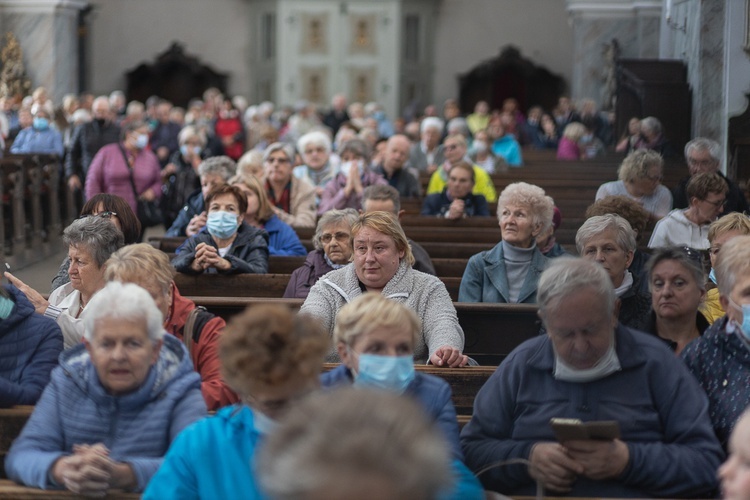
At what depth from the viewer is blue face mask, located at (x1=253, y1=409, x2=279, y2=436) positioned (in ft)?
9.39

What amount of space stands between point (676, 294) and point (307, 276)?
7.20ft

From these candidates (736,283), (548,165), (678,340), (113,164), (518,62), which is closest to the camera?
(736,283)

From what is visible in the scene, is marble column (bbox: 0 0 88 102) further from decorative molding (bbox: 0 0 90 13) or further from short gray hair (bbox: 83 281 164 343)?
short gray hair (bbox: 83 281 164 343)

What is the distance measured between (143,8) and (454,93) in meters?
6.83

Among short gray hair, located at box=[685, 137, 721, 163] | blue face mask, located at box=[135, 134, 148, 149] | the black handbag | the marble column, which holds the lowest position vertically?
the black handbag

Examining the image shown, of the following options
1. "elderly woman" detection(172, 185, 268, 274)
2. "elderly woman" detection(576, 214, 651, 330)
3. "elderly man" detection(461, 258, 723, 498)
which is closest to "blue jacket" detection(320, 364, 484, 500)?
"elderly man" detection(461, 258, 723, 498)

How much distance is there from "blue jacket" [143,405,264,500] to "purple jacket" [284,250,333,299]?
2834 millimetres

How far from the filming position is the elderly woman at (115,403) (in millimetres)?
3309

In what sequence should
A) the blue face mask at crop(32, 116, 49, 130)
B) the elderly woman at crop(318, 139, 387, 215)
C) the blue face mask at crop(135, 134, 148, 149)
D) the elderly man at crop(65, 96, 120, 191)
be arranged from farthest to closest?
the blue face mask at crop(32, 116, 49, 130) < the elderly man at crop(65, 96, 120, 191) < the blue face mask at crop(135, 134, 148, 149) < the elderly woman at crop(318, 139, 387, 215)

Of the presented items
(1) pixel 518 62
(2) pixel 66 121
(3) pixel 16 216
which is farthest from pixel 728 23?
(1) pixel 518 62

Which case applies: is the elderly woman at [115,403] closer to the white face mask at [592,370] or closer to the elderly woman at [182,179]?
the white face mask at [592,370]

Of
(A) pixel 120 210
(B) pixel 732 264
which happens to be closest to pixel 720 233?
(B) pixel 732 264

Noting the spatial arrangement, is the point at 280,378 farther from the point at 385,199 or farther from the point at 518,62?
the point at 518,62

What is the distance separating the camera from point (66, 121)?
1516 centimetres
